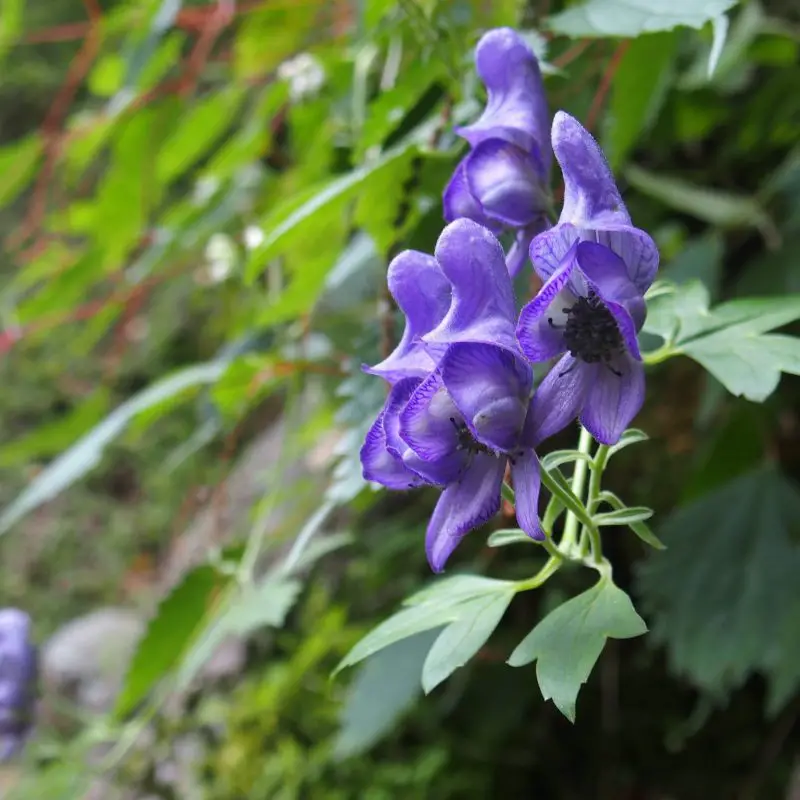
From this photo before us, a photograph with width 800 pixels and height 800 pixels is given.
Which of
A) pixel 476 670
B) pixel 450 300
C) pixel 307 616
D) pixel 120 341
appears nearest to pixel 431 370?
pixel 450 300

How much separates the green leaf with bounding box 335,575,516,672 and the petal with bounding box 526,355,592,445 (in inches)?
3.2

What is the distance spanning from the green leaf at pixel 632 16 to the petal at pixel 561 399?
0.73 ft

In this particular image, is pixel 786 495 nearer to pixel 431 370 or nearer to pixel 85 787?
pixel 431 370

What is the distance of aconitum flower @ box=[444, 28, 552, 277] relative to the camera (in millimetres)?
425

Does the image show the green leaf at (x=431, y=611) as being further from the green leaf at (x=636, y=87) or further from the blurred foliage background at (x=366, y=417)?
the green leaf at (x=636, y=87)

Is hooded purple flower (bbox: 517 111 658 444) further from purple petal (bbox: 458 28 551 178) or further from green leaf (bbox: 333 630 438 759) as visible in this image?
green leaf (bbox: 333 630 438 759)

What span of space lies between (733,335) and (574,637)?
0.19 m

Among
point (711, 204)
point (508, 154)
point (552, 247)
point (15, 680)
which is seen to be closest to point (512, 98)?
point (508, 154)

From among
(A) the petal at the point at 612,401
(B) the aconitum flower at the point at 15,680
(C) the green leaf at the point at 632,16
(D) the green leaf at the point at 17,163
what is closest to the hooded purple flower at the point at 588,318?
(A) the petal at the point at 612,401

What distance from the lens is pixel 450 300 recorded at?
1.25 ft

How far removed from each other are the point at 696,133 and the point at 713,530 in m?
0.46

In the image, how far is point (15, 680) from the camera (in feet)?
2.87

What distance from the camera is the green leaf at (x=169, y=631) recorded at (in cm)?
74

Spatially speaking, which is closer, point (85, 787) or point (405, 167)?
point (405, 167)
